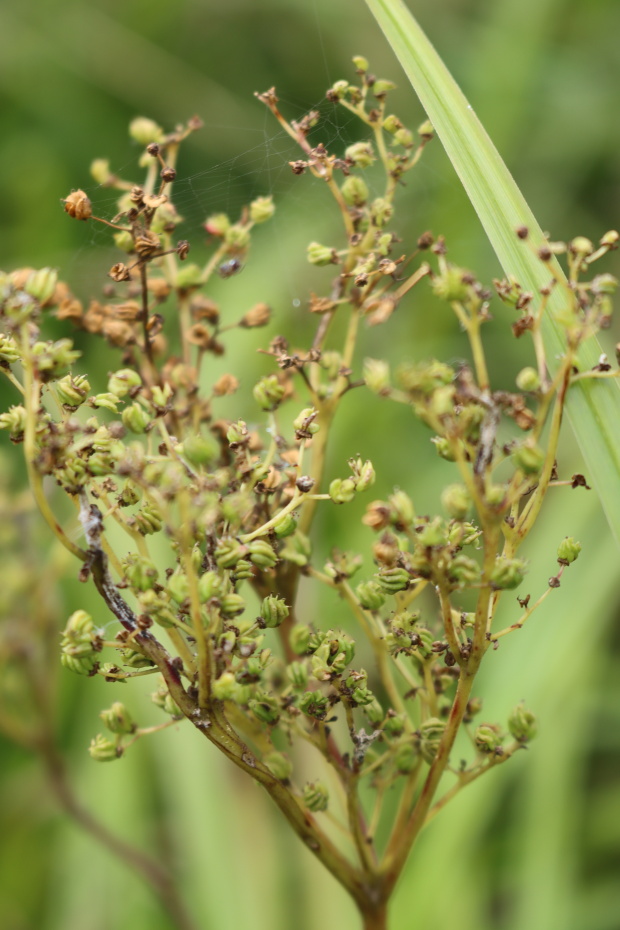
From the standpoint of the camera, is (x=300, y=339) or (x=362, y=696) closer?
(x=362, y=696)

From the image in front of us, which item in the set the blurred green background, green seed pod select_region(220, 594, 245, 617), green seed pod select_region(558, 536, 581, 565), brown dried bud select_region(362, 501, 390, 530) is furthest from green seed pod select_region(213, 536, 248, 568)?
the blurred green background

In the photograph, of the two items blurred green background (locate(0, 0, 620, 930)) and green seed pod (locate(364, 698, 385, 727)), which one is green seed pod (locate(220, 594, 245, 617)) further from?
blurred green background (locate(0, 0, 620, 930))

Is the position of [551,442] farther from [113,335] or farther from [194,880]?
[194,880]

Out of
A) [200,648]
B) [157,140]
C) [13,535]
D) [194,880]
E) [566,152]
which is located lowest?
[194,880]

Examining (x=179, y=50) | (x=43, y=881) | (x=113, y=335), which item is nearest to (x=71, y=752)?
(x=43, y=881)

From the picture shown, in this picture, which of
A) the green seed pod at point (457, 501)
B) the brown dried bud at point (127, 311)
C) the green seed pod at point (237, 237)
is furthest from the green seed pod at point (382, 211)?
the green seed pod at point (457, 501)

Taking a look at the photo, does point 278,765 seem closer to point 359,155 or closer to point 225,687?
point 225,687

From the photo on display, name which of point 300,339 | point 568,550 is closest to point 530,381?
point 568,550
